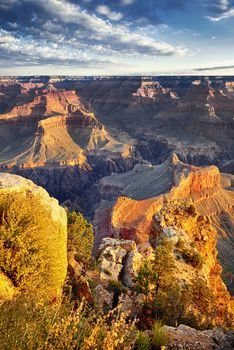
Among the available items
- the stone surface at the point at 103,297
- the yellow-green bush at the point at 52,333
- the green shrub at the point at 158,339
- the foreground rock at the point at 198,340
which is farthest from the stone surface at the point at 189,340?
the stone surface at the point at 103,297

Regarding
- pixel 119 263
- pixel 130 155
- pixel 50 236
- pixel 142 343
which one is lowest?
pixel 130 155

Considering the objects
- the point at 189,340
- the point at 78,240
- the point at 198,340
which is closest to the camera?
the point at 189,340

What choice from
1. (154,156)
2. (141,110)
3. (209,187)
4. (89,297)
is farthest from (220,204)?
(141,110)

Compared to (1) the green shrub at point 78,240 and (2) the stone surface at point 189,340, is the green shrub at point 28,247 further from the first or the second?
(1) the green shrub at point 78,240

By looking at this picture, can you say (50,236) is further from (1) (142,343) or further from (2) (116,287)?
(2) (116,287)

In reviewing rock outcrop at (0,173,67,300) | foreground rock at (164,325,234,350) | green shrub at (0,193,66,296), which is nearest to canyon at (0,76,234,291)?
rock outcrop at (0,173,67,300)

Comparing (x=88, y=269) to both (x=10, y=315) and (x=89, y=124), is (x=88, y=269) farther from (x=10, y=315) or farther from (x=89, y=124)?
(x=89, y=124)

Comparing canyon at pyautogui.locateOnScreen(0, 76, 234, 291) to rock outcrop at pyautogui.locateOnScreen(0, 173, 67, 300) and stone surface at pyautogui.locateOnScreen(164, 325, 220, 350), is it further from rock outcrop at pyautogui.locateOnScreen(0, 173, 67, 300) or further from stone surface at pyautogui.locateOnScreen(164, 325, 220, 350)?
stone surface at pyautogui.locateOnScreen(164, 325, 220, 350)

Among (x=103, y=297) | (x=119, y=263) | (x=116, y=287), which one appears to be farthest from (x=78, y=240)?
(x=103, y=297)
